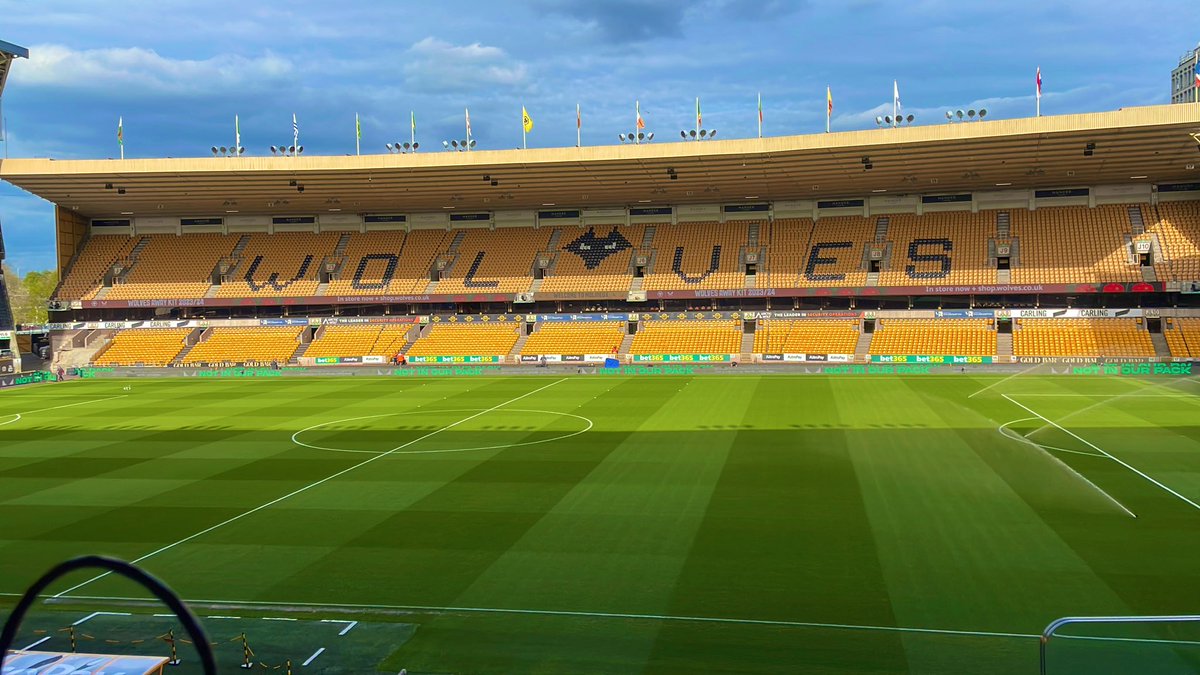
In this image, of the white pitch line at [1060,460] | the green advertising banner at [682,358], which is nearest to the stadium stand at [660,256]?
the green advertising banner at [682,358]

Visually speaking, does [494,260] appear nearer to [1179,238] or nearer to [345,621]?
[1179,238]

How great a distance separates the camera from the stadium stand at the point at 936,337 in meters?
54.2

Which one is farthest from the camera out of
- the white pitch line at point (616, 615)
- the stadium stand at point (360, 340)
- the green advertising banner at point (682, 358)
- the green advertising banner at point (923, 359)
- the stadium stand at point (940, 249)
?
the stadium stand at point (360, 340)

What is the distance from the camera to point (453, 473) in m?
23.4

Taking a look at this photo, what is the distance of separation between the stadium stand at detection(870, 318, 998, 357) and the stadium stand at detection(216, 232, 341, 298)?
4472 cm

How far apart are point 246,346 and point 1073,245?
203 ft

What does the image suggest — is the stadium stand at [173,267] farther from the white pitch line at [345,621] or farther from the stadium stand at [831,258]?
the white pitch line at [345,621]

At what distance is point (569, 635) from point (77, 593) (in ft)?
30.5

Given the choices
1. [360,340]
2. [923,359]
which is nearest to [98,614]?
[923,359]

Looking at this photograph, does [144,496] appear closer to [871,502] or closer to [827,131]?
[871,502]

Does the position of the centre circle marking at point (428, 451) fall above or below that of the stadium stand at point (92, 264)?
below

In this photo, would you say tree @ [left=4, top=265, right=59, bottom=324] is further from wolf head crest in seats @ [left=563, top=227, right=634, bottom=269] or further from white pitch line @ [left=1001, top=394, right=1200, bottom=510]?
white pitch line @ [left=1001, top=394, right=1200, bottom=510]

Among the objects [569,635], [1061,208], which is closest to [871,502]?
[569,635]

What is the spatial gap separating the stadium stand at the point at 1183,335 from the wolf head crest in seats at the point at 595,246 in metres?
37.7
